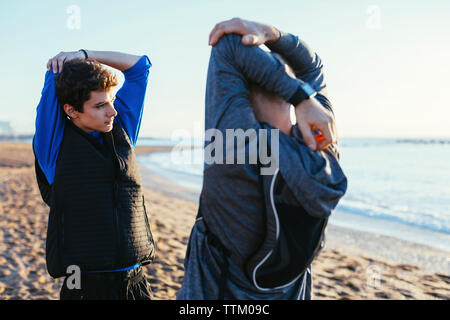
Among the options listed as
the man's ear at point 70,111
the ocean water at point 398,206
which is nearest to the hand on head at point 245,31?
the man's ear at point 70,111

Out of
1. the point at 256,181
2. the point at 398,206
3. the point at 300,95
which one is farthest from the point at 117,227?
the point at 398,206

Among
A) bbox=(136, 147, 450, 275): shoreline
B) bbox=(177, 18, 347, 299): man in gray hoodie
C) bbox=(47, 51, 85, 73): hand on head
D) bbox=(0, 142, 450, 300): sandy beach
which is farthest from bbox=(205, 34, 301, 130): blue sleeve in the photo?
bbox=(136, 147, 450, 275): shoreline

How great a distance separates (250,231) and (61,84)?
113 centimetres

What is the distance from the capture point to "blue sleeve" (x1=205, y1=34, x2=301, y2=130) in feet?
Answer: 3.60

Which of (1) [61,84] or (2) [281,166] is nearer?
(2) [281,166]

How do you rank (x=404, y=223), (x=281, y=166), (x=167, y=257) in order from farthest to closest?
1. (x=404, y=223)
2. (x=167, y=257)
3. (x=281, y=166)

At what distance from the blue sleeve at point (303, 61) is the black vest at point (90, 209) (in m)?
0.93

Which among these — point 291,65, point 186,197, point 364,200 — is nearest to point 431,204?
point 364,200

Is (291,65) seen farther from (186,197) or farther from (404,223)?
(186,197)

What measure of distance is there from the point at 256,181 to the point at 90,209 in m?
0.94

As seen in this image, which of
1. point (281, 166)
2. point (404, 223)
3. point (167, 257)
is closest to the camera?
point (281, 166)

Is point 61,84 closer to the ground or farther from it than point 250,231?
farther from it

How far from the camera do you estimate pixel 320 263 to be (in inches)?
227

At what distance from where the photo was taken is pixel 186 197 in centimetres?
1212
